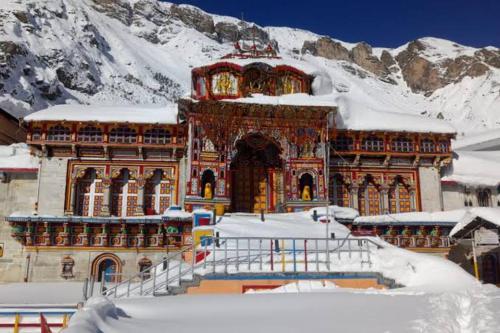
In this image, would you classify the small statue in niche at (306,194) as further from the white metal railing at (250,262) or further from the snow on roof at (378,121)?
the white metal railing at (250,262)

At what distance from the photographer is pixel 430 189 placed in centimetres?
3159

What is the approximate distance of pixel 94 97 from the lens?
9300 centimetres

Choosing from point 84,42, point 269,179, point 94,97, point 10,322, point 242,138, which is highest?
point 84,42

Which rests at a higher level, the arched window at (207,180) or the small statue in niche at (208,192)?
the arched window at (207,180)

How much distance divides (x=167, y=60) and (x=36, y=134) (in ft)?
338

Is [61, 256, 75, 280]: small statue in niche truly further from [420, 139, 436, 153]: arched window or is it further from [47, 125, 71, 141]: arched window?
[420, 139, 436, 153]: arched window

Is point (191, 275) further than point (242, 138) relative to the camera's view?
No

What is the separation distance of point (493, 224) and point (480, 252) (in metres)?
9.34

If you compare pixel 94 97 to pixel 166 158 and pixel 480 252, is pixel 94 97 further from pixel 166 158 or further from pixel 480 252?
pixel 480 252

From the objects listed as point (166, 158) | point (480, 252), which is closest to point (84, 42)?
point (166, 158)

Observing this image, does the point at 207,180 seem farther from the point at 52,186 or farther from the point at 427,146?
the point at 427,146

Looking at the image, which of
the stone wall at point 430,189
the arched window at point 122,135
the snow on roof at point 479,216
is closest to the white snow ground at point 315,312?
the snow on roof at point 479,216

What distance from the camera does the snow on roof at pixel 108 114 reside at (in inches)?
1164

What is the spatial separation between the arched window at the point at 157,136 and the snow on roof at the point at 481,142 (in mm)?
30528
